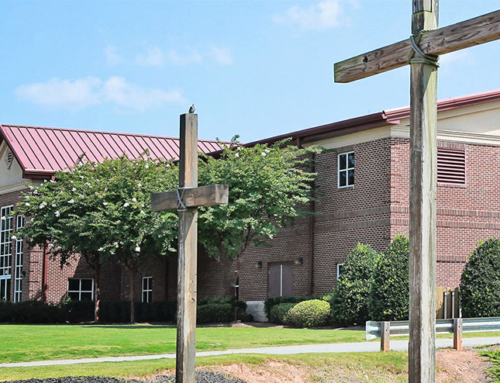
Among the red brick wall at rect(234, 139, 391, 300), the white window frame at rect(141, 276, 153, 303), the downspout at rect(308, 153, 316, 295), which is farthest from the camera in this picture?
the white window frame at rect(141, 276, 153, 303)

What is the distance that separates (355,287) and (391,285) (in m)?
1.91

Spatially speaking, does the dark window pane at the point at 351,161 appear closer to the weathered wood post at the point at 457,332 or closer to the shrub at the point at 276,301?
the shrub at the point at 276,301

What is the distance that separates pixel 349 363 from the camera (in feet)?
50.5

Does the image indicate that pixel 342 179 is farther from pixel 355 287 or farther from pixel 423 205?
pixel 423 205

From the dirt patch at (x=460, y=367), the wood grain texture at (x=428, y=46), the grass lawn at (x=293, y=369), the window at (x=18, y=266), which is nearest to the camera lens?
the wood grain texture at (x=428, y=46)

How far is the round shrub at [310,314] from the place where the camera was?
88.9ft

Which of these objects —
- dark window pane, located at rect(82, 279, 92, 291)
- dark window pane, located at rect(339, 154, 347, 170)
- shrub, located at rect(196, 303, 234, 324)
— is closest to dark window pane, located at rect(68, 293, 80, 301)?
dark window pane, located at rect(82, 279, 92, 291)

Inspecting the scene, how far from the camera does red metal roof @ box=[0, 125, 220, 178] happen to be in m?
40.2

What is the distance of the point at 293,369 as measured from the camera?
47.7 ft

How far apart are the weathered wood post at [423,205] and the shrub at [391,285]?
51.6 feet

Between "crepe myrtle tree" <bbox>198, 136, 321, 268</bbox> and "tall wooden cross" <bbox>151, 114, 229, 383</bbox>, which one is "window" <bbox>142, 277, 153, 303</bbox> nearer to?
"crepe myrtle tree" <bbox>198, 136, 321, 268</bbox>

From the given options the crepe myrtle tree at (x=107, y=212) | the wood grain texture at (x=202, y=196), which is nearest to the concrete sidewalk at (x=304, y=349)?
the wood grain texture at (x=202, y=196)

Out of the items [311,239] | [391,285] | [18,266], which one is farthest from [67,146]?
[391,285]

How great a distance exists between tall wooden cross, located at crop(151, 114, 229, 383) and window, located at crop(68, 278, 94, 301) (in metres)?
31.8
